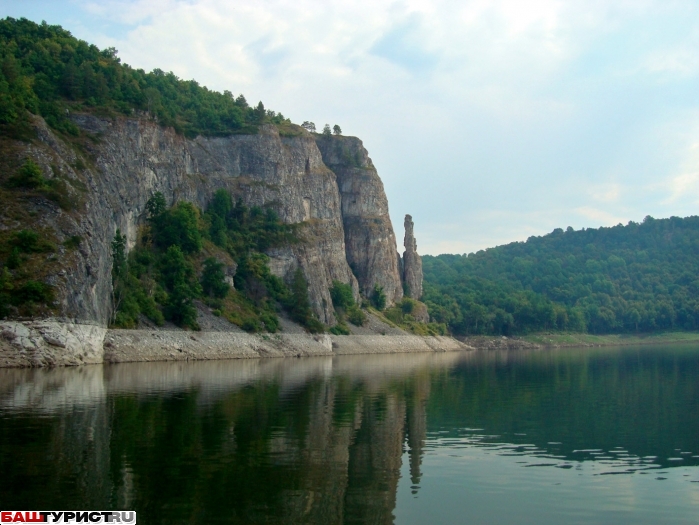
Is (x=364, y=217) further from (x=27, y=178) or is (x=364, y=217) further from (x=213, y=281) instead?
(x=27, y=178)

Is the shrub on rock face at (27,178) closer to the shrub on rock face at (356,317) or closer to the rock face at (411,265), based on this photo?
the shrub on rock face at (356,317)

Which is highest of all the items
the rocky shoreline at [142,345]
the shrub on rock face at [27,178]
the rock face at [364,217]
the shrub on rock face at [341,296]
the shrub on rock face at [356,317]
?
the rock face at [364,217]

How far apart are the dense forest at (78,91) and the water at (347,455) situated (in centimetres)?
5366

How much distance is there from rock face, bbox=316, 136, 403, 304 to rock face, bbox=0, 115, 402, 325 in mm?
264

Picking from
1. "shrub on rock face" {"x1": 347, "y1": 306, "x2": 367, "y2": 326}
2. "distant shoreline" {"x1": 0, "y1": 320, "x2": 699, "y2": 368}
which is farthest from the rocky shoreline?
"shrub on rock face" {"x1": 347, "y1": 306, "x2": 367, "y2": 326}

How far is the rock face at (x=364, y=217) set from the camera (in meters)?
175

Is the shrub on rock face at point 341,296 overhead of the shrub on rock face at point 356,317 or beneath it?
overhead

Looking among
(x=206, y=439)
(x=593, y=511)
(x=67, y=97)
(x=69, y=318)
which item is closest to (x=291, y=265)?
(x=67, y=97)

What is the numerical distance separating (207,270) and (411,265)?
323 ft

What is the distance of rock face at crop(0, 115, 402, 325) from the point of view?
69188 millimetres

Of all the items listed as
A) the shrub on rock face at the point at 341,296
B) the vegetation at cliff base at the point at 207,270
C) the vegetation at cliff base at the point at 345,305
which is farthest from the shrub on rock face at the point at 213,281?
the shrub on rock face at the point at 341,296

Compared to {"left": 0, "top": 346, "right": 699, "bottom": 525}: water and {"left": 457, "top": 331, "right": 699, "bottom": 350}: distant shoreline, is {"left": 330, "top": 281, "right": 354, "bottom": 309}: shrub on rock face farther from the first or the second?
{"left": 0, "top": 346, "right": 699, "bottom": 525}: water

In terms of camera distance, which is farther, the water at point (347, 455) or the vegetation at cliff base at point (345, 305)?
the vegetation at cliff base at point (345, 305)

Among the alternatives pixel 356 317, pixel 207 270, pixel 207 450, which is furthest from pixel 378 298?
pixel 207 450
